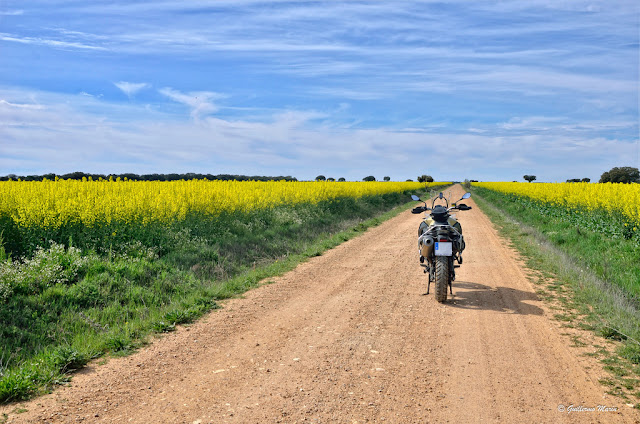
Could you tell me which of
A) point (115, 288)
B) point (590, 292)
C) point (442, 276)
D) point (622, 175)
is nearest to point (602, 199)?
point (590, 292)

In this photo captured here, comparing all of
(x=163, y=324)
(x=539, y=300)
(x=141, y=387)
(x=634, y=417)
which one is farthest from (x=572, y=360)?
(x=163, y=324)

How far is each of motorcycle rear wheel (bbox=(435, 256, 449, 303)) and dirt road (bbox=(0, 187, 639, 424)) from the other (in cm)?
20

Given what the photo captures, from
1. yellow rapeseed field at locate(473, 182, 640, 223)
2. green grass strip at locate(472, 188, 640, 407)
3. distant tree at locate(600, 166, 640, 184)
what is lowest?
green grass strip at locate(472, 188, 640, 407)

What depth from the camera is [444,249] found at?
8.08m

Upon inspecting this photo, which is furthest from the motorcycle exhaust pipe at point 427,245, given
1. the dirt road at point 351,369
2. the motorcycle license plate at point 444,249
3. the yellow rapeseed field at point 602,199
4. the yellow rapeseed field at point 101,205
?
the yellow rapeseed field at point 602,199

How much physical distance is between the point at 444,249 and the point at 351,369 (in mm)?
3550

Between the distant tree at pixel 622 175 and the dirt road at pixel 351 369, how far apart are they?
60.8 m

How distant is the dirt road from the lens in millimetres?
4426

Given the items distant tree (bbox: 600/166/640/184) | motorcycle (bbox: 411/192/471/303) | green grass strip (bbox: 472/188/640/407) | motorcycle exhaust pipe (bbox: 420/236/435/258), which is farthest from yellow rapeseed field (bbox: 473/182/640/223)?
distant tree (bbox: 600/166/640/184)

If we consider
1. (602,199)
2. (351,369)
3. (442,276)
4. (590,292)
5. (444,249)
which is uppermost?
(602,199)

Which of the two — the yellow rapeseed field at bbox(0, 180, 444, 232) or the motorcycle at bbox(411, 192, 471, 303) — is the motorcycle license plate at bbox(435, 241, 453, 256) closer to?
the motorcycle at bbox(411, 192, 471, 303)

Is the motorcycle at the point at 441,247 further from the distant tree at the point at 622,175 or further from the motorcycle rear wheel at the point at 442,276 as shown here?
the distant tree at the point at 622,175

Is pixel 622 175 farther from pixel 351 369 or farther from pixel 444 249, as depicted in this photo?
pixel 351 369

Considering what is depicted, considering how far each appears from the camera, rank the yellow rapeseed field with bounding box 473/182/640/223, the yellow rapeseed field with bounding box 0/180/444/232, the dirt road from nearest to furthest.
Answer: the dirt road → the yellow rapeseed field with bounding box 0/180/444/232 → the yellow rapeseed field with bounding box 473/182/640/223
